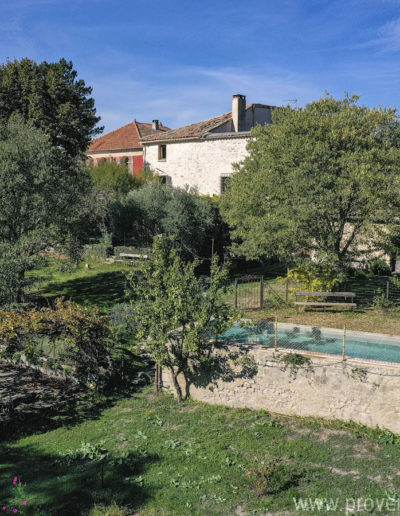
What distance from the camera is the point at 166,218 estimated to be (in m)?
29.8

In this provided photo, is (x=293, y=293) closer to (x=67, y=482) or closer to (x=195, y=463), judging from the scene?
(x=195, y=463)

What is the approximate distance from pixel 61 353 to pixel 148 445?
5.37 metres

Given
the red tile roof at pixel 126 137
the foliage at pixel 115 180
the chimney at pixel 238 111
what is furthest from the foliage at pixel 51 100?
the red tile roof at pixel 126 137

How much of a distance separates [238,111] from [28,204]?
22.0m

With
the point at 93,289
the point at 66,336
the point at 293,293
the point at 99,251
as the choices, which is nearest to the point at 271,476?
the point at 66,336

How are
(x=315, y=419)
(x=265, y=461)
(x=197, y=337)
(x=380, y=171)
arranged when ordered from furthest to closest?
(x=380, y=171) < (x=197, y=337) < (x=315, y=419) < (x=265, y=461)

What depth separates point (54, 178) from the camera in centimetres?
2180

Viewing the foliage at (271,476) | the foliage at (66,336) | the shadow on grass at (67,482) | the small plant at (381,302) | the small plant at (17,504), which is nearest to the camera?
the small plant at (17,504)

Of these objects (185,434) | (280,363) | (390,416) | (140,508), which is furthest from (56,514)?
(390,416)

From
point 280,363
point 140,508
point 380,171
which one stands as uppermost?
point 380,171

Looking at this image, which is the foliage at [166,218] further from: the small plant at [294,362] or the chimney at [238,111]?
the small plant at [294,362]

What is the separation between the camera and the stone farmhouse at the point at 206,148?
36.4 m

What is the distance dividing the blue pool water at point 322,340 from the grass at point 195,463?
6.73 ft

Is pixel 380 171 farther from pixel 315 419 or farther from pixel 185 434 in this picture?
pixel 185 434
